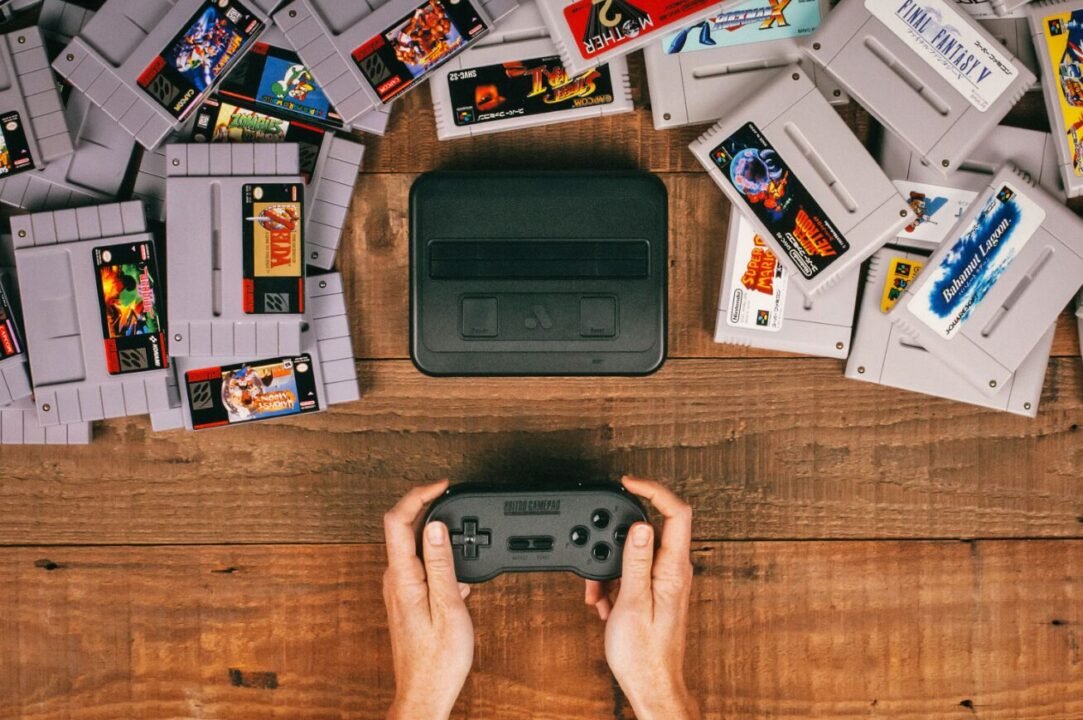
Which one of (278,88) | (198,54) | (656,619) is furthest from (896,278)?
(198,54)

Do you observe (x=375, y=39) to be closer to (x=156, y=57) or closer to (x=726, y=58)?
(x=156, y=57)

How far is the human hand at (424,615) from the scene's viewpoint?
1.11 metres

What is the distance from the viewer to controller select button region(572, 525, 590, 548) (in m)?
1.12

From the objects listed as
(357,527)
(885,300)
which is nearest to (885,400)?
(885,300)

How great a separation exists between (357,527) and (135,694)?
1.38ft

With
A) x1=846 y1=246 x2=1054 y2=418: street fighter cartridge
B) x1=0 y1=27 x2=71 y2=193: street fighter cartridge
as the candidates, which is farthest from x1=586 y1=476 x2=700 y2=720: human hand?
x1=0 y1=27 x2=71 y2=193: street fighter cartridge

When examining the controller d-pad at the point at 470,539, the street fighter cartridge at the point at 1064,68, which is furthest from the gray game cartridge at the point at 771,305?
the controller d-pad at the point at 470,539

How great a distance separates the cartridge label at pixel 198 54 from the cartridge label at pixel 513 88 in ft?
0.95

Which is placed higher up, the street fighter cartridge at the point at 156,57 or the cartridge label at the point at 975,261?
the street fighter cartridge at the point at 156,57

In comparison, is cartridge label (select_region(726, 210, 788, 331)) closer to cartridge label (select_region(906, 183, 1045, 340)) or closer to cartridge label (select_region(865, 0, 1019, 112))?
cartridge label (select_region(906, 183, 1045, 340))

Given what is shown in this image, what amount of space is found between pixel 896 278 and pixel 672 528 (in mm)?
489

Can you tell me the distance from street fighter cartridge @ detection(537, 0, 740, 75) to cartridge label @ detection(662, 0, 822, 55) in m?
0.03

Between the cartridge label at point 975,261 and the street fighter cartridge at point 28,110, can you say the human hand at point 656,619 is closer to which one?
the cartridge label at point 975,261

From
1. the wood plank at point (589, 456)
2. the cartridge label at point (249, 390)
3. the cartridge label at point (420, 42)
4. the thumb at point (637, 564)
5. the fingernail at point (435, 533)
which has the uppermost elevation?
the cartridge label at point (420, 42)
